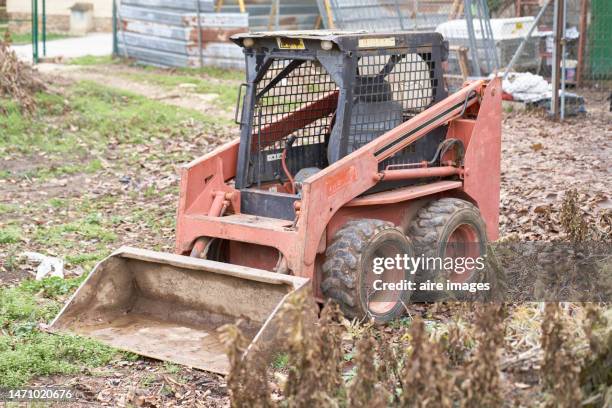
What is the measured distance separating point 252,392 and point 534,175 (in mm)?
7621

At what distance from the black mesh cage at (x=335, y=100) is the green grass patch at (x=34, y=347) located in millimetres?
1700

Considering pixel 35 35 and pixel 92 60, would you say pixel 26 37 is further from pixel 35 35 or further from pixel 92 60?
pixel 35 35

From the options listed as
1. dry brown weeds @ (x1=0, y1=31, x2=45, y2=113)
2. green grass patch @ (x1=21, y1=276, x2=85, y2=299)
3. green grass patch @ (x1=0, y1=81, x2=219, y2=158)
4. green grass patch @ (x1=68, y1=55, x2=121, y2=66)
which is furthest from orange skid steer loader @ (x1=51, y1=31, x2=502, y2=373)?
green grass patch @ (x1=68, y1=55, x2=121, y2=66)

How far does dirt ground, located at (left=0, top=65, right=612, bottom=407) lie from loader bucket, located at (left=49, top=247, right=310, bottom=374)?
1.01ft

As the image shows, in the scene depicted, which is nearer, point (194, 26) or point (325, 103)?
point (325, 103)

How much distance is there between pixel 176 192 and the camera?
1117 cm

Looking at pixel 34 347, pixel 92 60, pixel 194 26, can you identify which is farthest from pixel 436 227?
pixel 92 60

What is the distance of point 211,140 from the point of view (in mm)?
13969

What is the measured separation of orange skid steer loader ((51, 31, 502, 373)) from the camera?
6.65 meters

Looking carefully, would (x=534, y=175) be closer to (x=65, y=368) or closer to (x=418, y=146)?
(x=418, y=146)

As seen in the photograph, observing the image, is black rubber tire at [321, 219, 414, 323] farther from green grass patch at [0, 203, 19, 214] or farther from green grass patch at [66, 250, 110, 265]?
green grass patch at [0, 203, 19, 214]

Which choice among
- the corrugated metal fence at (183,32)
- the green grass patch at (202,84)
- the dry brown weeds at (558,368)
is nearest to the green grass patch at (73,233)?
the dry brown weeds at (558,368)

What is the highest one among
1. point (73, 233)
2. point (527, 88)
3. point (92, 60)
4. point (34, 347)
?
point (92, 60)

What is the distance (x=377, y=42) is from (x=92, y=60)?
14.7 meters
